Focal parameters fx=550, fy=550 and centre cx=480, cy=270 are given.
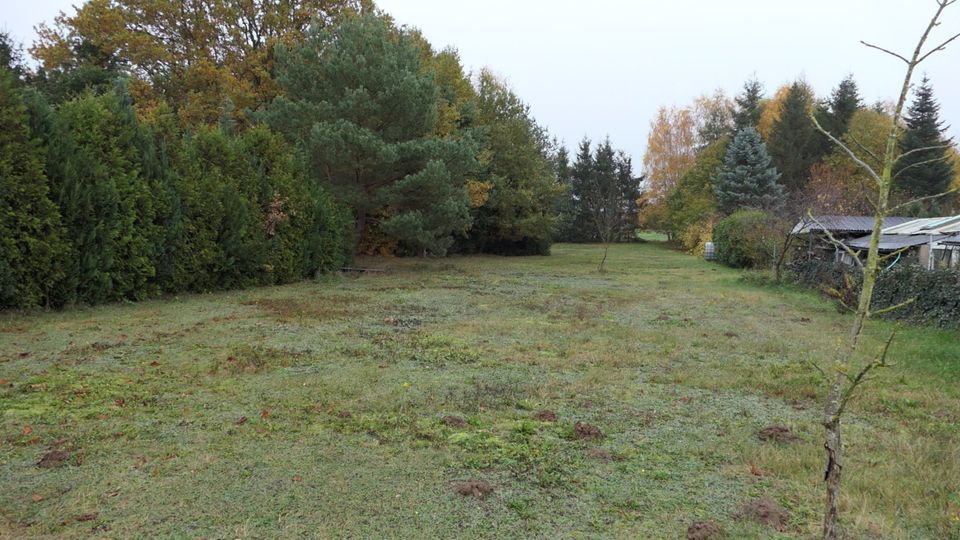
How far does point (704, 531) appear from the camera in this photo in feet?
7.97

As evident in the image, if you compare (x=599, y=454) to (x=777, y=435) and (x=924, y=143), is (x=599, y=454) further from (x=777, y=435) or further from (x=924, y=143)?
(x=924, y=143)

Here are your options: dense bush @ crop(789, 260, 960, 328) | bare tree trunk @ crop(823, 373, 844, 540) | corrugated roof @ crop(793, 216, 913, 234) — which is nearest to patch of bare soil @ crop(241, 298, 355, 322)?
dense bush @ crop(789, 260, 960, 328)

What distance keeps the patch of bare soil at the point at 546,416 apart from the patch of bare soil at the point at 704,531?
1.50 metres

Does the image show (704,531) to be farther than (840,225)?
No

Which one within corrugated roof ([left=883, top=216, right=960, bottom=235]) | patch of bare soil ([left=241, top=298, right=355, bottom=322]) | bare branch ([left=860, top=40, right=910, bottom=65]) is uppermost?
bare branch ([left=860, top=40, right=910, bottom=65])

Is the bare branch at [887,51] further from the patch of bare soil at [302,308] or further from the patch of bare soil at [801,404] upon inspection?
the patch of bare soil at [302,308]

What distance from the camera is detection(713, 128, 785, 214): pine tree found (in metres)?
30.6

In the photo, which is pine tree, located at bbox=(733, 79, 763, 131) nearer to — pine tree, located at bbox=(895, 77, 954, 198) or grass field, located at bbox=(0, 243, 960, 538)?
pine tree, located at bbox=(895, 77, 954, 198)

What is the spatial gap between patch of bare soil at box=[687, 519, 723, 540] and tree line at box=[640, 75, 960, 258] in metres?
24.2

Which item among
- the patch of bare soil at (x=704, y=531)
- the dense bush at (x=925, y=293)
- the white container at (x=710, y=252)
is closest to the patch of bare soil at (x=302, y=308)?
the patch of bare soil at (x=704, y=531)

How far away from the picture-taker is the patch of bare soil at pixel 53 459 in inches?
116

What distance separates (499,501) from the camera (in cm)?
272

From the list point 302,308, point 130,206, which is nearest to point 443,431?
point 302,308

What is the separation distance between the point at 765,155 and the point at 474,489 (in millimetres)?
33606
